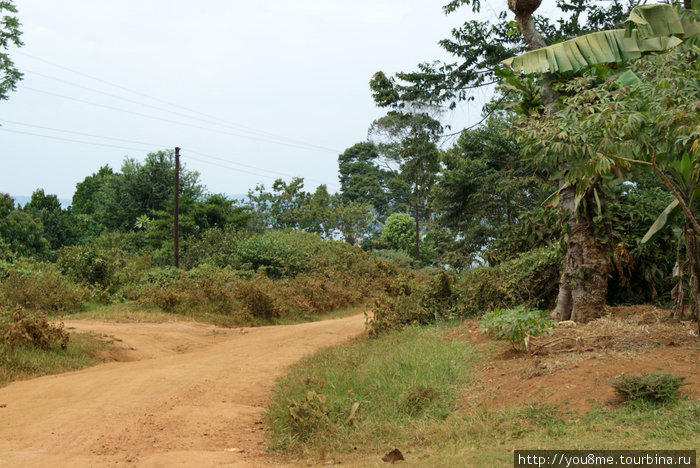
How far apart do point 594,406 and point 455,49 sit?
15780 millimetres

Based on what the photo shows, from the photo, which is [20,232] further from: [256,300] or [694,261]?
[694,261]

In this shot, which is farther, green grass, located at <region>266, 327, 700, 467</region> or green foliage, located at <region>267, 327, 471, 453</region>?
green foliage, located at <region>267, 327, 471, 453</region>

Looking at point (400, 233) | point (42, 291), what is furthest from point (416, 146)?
point (400, 233)

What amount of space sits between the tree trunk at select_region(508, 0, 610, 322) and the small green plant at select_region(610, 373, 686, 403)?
13.5 ft

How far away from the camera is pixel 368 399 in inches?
304

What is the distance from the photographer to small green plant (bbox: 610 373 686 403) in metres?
5.88

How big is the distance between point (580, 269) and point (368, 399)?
4.72m

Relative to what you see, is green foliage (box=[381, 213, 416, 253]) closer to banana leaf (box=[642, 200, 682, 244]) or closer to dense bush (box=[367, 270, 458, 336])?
dense bush (box=[367, 270, 458, 336])

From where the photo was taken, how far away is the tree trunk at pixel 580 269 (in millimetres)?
10109

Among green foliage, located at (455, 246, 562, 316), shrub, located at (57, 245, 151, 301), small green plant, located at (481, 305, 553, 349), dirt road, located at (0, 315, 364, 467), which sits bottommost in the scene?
dirt road, located at (0, 315, 364, 467)

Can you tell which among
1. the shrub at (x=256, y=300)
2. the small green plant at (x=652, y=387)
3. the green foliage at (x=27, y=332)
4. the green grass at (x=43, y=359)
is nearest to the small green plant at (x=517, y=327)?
the small green plant at (x=652, y=387)

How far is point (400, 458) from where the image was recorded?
542 centimetres

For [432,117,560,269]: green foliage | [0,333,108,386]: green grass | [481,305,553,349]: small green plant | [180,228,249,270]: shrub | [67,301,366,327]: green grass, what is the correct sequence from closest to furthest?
[481,305,553,349]: small green plant < [0,333,108,386]: green grass < [67,301,366,327]: green grass < [432,117,560,269]: green foliage < [180,228,249,270]: shrub

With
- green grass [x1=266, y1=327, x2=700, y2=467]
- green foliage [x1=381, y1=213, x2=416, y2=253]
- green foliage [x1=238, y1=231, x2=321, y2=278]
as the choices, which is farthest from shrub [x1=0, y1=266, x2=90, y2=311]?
green foliage [x1=381, y1=213, x2=416, y2=253]
